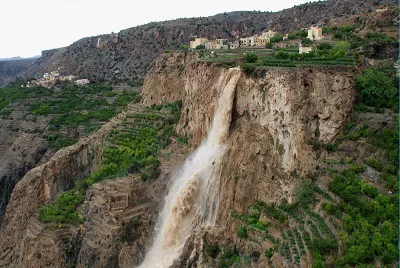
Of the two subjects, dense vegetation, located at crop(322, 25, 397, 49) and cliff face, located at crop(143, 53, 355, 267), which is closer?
cliff face, located at crop(143, 53, 355, 267)

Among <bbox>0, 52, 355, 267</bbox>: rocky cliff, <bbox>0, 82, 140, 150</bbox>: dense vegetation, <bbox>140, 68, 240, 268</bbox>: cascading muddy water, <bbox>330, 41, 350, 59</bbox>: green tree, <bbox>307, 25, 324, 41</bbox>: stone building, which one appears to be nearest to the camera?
<bbox>0, 52, 355, 267</bbox>: rocky cliff

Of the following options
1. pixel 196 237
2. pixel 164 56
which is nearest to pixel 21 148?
pixel 164 56

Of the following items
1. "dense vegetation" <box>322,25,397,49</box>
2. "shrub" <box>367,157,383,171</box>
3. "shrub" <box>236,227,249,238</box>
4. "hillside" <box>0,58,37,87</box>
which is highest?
"dense vegetation" <box>322,25,397,49</box>

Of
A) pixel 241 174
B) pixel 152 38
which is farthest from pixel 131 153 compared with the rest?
pixel 152 38

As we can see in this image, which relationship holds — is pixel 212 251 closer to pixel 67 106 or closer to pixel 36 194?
pixel 36 194

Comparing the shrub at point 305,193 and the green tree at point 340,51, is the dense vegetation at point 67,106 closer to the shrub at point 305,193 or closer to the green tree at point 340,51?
the green tree at point 340,51

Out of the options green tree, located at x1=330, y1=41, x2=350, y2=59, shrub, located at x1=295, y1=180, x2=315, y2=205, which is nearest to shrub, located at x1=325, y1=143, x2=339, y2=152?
shrub, located at x1=295, y1=180, x2=315, y2=205

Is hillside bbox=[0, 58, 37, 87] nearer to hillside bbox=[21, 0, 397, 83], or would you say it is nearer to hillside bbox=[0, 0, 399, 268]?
hillside bbox=[21, 0, 397, 83]

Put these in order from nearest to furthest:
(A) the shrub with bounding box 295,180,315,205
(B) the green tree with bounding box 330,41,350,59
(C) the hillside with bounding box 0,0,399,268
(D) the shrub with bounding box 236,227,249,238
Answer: (C) the hillside with bounding box 0,0,399,268, (A) the shrub with bounding box 295,180,315,205, (D) the shrub with bounding box 236,227,249,238, (B) the green tree with bounding box 330,41,350,59
